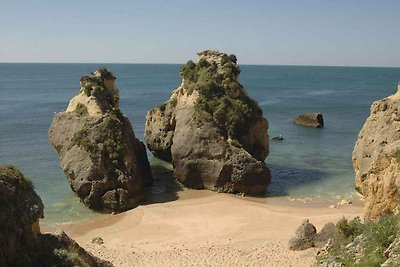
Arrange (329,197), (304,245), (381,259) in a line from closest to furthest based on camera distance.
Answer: (381,259) → (304,245) → (329,197)

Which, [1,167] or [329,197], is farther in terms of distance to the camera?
[329,197]

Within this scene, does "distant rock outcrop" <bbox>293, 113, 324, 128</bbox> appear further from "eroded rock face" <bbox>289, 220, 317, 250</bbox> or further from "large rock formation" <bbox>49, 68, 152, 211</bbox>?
"eroded rock face" <bbox>289, 220, 317, 250</bbox>

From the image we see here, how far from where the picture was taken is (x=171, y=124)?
145 feet

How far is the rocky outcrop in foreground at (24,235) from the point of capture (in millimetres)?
14844

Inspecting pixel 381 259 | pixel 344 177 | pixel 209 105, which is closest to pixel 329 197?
pixel 344 177

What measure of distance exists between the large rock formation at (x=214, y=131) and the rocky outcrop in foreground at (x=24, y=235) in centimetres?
2093

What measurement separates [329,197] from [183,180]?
11.5m

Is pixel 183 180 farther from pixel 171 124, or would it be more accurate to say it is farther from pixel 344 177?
pixel 344 177

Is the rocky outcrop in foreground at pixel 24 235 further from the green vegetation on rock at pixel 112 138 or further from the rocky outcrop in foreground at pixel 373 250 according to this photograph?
the green vegetation on rock at pixel 112 138

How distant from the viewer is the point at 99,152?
116ft

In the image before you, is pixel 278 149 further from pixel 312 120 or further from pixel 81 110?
pixel 81 110

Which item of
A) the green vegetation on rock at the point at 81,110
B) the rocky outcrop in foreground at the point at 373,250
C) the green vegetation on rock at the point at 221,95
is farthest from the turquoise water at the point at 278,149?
the rocky outcrop in foreground at the point at 373,250

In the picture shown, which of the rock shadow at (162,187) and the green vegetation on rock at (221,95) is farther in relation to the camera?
the green vegetation on rock at (221,95)

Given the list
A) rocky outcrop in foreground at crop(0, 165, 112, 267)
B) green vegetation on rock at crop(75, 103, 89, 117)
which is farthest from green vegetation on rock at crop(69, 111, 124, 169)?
rocky outcrop in foreground at crop(0, 165, 112, 267)
